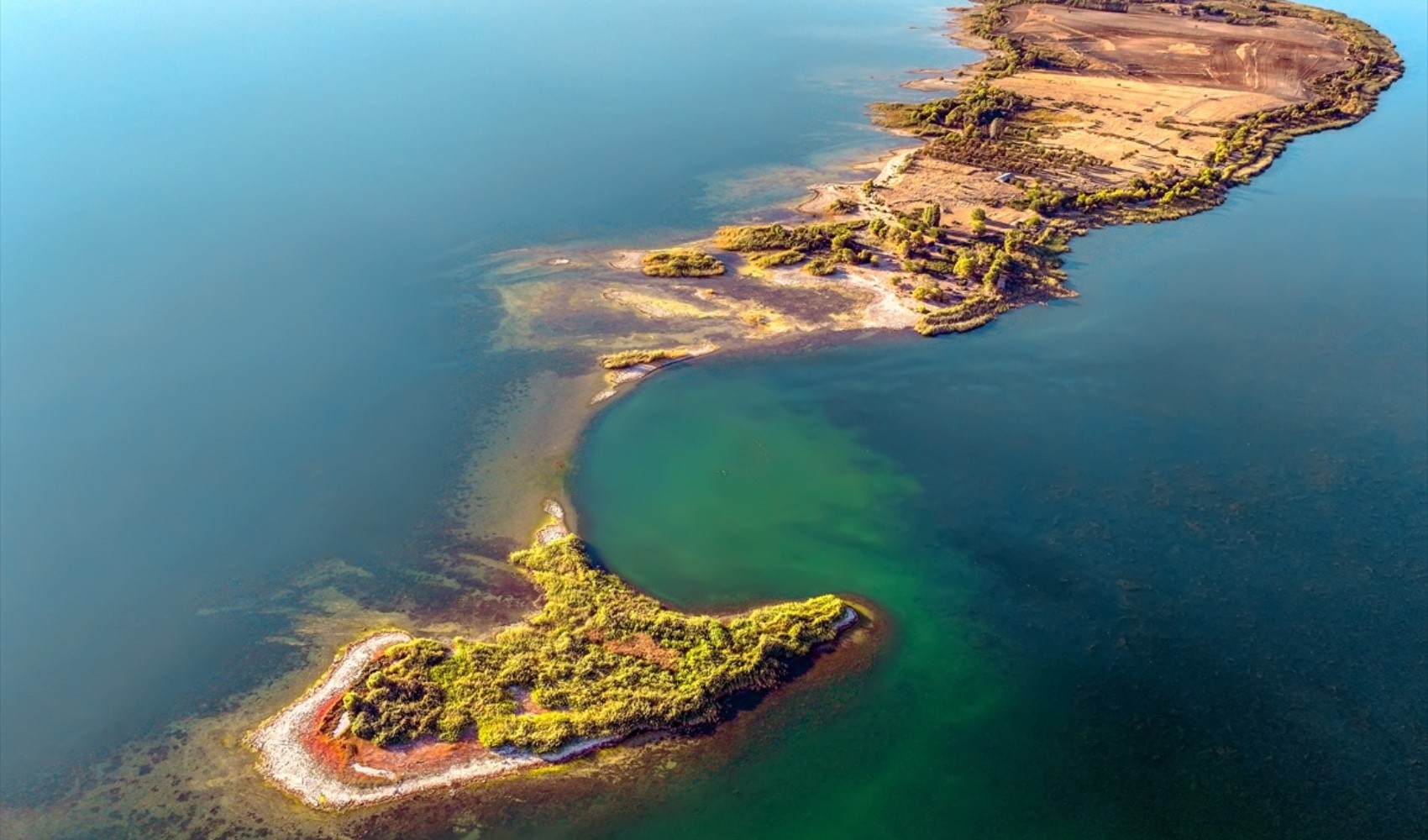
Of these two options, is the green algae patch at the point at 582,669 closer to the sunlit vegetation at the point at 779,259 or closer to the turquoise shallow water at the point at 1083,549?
the turquoise shallow water at the point at 1083,549

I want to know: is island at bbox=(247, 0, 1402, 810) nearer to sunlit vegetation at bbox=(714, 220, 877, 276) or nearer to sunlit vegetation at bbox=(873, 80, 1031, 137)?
sunlit vegetation at bbox=(714, 220, 877, 276)

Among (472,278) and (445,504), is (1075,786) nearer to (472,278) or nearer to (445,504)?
(445,504)

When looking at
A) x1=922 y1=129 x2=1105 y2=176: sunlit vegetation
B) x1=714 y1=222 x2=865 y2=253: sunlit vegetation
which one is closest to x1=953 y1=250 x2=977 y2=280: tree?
x1=714 y1=222 x2=865 y2=253: sunlit vegetation

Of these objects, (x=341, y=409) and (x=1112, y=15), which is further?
(x=1112, y=15)

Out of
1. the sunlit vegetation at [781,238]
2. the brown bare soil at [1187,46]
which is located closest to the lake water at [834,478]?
the sunlit vegetation at [781,238]

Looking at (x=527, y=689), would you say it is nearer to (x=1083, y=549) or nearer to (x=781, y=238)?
(x=1083, y=549)

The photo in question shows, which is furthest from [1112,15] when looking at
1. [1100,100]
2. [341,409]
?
[341,409]

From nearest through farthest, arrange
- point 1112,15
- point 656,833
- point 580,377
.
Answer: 1. point 656,833
2. point 580,377
3. point 1112,15
